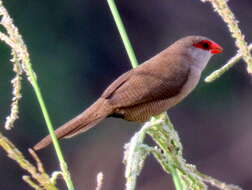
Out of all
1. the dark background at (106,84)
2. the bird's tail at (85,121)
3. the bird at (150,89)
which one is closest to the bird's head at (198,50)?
the bird at (150,89)

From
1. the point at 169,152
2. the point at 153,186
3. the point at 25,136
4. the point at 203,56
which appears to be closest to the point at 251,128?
the point at 153,186

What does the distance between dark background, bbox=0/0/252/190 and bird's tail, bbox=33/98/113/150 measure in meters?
7.08

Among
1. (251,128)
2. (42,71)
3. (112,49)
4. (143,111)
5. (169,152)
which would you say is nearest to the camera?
(169,152)

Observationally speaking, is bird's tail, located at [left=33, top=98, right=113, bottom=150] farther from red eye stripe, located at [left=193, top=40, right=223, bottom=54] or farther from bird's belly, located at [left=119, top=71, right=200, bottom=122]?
red eye stripe, located at [left=193, top=40, right=223, bottom=54]

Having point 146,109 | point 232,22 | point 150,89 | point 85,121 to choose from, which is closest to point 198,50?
point 150,89

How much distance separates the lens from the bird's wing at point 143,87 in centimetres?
274

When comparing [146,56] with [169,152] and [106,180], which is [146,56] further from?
[169,152]

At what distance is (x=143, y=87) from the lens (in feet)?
9.22

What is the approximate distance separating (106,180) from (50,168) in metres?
0.83

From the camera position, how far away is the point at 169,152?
1338 millimetres

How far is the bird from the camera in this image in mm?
2604

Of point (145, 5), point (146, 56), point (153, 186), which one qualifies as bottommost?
point (153, 186)

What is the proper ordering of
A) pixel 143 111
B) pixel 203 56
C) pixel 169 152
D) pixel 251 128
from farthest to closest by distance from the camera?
pixel 251 128, pixel 203 56, pixel 143 111, pixel 169 152

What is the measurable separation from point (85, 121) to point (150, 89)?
0.46 m
